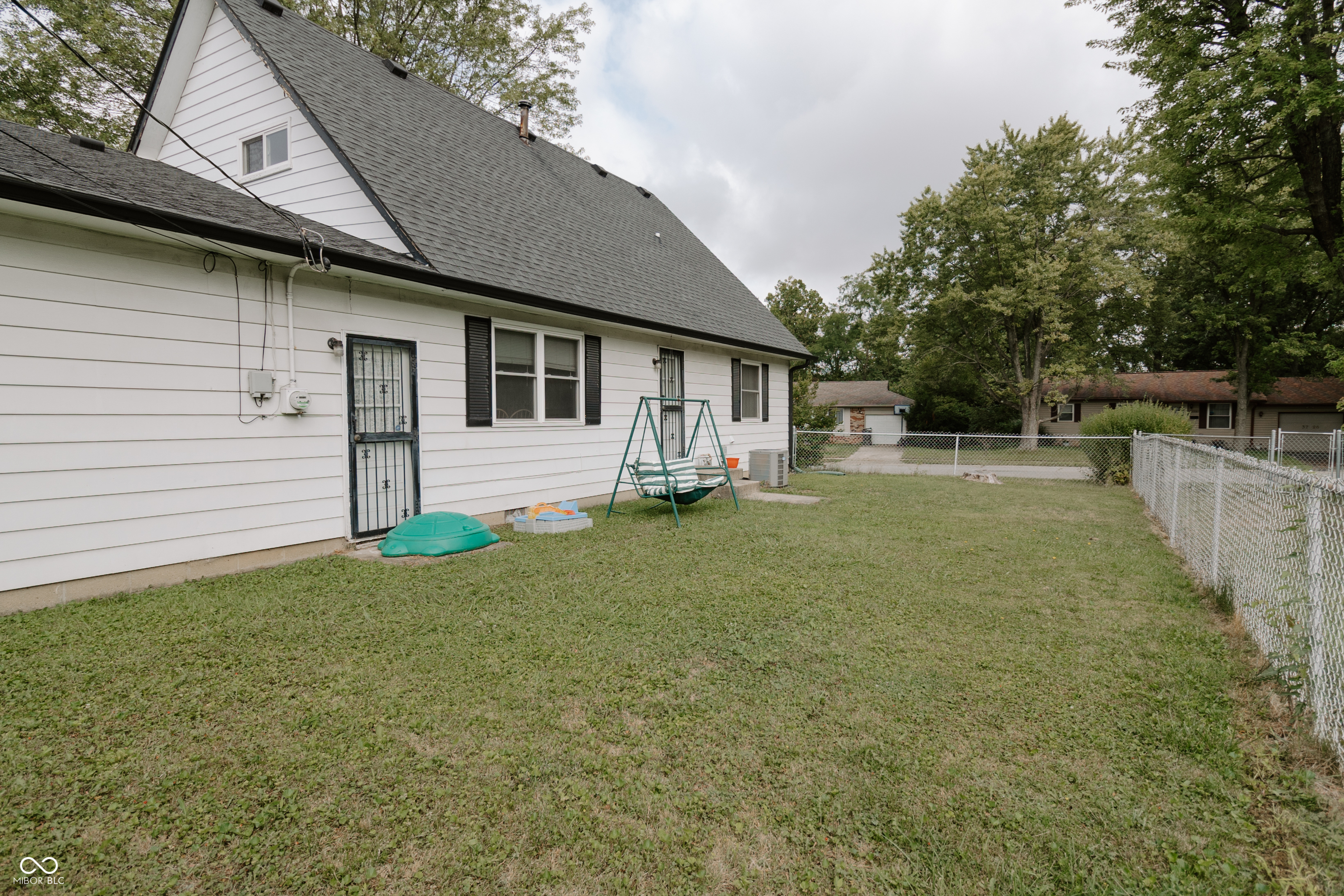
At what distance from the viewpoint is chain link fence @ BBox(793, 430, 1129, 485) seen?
44.4 ft

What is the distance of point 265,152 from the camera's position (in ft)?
24.5

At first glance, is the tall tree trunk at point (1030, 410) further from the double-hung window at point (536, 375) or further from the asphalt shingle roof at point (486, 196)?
the double-hung window at point (536, 375)

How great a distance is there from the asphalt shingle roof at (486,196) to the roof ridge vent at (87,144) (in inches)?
78.8

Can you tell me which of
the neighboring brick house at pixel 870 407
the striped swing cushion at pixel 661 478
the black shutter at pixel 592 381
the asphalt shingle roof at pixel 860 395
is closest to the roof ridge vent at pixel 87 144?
the black shutter at pixel 592 381

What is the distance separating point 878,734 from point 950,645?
131cm

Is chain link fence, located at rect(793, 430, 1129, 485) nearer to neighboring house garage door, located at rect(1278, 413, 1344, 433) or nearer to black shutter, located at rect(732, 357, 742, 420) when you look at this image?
black shutter, located at rect(732, 357, 742, 420)

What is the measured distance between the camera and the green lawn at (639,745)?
1.87 metres

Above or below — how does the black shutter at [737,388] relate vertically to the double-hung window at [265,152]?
below

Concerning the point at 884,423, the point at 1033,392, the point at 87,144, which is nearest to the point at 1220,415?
the point at 1033,392

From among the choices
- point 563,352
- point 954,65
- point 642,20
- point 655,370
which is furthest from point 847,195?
point 563,352

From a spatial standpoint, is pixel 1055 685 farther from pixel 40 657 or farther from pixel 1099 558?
pixel 40 657

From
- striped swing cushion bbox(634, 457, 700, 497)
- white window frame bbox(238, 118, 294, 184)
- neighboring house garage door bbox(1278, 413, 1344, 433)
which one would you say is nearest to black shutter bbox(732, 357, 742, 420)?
striped swing cushion bbox(634, 457, 700, 497)

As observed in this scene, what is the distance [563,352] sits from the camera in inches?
320

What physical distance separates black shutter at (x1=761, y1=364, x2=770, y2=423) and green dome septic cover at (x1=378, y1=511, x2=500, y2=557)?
28.4ft
